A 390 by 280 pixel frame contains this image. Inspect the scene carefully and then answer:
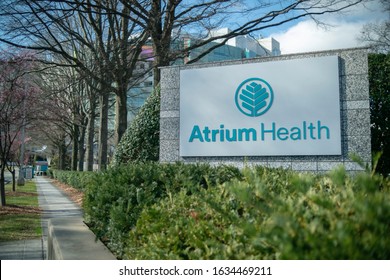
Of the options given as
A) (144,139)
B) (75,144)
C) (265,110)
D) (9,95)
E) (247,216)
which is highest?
(9,95)

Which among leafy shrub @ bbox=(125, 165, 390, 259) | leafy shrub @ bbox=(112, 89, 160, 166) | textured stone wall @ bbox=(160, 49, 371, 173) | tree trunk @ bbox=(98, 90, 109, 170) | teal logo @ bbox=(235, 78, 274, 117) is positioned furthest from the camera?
tree trunk @ bbox=(98, 90, 109, 170)

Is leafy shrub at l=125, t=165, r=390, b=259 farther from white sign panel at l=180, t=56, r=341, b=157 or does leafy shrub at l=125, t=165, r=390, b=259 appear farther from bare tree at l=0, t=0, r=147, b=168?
bare tree at l=0, t=0, r=147, b=168

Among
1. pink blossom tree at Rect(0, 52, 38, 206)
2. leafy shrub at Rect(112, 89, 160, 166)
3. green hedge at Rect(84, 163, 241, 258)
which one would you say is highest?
pink blossom tree at Rect(0, 52, 38, 206)

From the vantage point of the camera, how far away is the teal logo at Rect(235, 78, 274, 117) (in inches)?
260

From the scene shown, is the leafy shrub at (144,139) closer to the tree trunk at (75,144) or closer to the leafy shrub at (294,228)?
the leafy shrub at (294,228)

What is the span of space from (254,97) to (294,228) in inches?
209

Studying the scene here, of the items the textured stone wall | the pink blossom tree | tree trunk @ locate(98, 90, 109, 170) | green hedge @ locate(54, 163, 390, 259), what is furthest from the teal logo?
tree trunk @ locate(98, 90, 109, 170)

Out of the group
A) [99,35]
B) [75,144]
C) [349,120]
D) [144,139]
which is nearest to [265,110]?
[349,120]

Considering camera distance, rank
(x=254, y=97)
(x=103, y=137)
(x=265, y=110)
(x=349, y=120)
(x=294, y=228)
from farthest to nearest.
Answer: (x=103, y=137) → (x=254, y=97) → (x=265, y=110) → (x=349, y=120) → (x=294, y=228)

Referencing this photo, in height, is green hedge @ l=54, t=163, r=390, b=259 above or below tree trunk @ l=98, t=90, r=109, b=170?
below

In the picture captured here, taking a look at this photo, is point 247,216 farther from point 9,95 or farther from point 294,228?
point 9,95

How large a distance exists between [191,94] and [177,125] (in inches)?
25.3

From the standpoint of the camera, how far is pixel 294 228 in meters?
1.57

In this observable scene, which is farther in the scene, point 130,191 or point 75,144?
point 75,144
